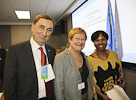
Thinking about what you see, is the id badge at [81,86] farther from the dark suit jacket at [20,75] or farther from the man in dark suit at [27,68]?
the dark suit jacket at [20,75]

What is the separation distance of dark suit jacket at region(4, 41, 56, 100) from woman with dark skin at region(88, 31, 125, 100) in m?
0.85

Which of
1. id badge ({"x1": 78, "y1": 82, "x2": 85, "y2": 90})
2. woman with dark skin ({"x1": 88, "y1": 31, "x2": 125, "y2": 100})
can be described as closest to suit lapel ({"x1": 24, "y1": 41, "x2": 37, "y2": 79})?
id badge ({"x1": 78, "y1": 82, "x2": 85, "y2": 90})

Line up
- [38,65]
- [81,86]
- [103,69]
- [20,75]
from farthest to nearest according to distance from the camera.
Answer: [103,69], [81,86], [38,65], [20,75]

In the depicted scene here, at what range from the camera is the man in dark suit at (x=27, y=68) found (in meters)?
1.05

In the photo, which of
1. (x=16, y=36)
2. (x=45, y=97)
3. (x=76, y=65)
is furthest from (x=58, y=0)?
(x=16, y=36)

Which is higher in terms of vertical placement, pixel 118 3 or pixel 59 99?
pixel 118 3

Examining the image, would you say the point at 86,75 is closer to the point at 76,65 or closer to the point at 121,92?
the point at 76,65

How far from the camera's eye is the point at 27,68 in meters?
1.09

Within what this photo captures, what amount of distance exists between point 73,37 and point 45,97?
2.81 feet

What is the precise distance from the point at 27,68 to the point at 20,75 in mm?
107

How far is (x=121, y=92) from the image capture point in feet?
4.21

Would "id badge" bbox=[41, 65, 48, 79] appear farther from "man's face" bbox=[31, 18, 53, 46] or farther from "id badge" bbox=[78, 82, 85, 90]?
"id badge" bbox=[78, 82, 85, 90]

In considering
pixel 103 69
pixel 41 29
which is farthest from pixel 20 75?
pixel 103 69

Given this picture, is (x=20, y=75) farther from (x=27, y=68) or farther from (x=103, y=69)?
(x=103, y=69)
